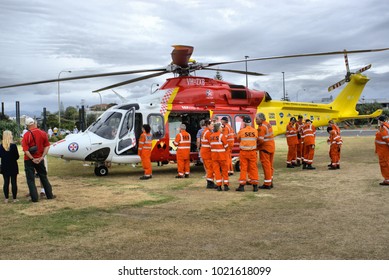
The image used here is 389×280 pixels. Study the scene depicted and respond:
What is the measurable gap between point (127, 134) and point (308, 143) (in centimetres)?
619

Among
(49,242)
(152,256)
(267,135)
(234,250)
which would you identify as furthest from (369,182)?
(49,242)

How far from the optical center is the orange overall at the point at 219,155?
946 cm

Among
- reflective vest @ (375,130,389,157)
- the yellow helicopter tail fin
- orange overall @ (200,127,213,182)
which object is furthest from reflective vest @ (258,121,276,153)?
the yellow helicopter tail fin

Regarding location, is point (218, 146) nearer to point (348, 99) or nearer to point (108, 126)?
point (108, 126)

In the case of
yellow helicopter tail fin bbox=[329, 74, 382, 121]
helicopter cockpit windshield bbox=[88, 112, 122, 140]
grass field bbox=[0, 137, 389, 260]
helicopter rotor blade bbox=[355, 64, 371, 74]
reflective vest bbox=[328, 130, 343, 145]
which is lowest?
grass field bbox=[0, 137, 389, 260]

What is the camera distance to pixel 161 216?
6730 mm

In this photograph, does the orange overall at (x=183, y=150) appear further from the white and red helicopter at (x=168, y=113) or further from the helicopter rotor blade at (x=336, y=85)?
the helicopter rotor blade at (x=336, y=85)

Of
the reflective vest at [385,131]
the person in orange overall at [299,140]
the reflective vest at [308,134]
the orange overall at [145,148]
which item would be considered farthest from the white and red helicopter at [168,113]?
the reflective vest at [385,131]

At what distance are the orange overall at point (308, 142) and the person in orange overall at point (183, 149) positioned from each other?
4.42 metres

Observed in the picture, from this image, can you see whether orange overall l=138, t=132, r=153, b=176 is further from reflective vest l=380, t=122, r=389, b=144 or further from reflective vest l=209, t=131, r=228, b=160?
reflective vest l=380, t=122, r=389, b=144

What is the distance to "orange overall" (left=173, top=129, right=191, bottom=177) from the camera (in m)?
11.8

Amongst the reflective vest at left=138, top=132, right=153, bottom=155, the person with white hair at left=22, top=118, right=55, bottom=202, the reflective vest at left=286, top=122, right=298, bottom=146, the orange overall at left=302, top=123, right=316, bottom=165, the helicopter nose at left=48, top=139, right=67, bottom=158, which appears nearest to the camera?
the person with white hair at left=22, top=118, right=55, bottom=202

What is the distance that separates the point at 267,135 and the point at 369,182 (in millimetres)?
3019

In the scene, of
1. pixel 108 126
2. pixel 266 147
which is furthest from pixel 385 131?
pixel 108 126
